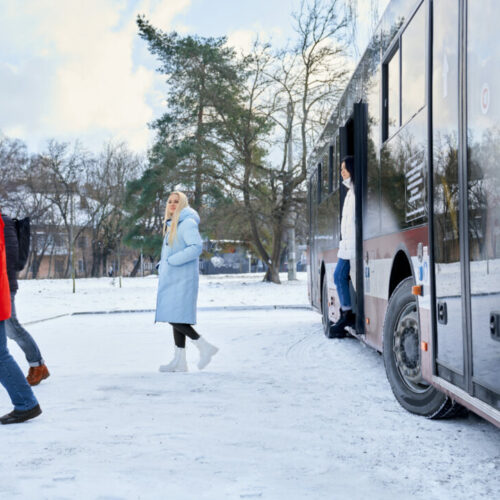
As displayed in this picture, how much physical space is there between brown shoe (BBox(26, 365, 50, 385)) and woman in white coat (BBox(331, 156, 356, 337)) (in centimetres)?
300

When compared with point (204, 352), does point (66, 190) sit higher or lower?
higher

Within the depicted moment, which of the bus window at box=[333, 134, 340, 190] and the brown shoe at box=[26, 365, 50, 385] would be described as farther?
the bus window at box=[333, 134, 340, 190]

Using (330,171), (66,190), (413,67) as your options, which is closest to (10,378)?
(413,67)

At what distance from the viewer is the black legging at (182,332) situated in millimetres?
7020

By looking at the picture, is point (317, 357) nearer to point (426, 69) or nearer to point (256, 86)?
point (426, 69)

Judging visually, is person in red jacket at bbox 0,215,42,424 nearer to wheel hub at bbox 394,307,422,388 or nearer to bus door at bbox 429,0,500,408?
wheel hub at bbox 394,307,422,388

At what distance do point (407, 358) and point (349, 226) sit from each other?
2.17 meters

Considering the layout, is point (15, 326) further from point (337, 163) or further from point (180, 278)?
point (337, 163)

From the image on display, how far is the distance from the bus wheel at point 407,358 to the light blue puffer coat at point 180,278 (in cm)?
224

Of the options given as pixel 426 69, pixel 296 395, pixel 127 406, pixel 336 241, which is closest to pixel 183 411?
pixel 127 406

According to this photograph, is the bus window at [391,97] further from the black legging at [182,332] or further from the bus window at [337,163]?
the black legging at [182,332]

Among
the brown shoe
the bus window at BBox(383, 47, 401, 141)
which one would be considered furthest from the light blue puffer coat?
the bus window at BBox(383, 47, 401, 141)

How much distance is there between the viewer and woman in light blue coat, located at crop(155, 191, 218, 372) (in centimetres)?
693

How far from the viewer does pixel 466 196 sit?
3.61 metres
